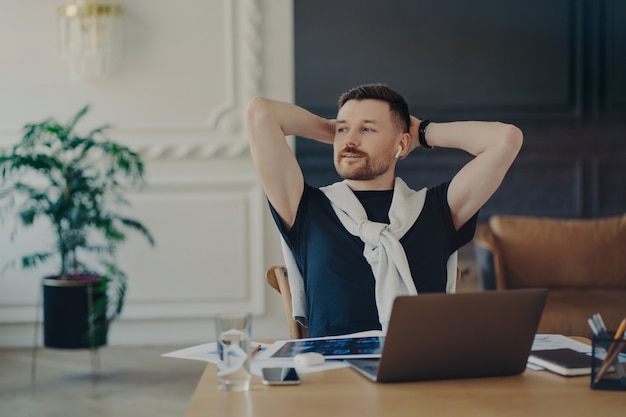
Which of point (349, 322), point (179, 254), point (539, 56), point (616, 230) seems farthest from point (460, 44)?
point (349, 322)

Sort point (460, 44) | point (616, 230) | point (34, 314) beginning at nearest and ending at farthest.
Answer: point (616, 230)
point (34, 314)
point (460, 44)

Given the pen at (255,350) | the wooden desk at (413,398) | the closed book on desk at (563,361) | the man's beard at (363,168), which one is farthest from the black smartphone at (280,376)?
the man's beard at (363,168)

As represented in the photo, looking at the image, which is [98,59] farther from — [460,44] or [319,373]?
[319,373]

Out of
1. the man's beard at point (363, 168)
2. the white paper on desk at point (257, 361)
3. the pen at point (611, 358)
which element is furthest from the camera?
the man's beard at point (363, 168)

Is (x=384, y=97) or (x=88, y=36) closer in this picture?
(x=384, y=97)

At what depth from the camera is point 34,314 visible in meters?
4.63

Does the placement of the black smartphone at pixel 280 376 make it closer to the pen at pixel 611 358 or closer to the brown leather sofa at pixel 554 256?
the pen at pixel 611 358

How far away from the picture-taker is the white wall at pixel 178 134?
462 cm

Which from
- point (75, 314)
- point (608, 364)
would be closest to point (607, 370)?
point (608, 364)

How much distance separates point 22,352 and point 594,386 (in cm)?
373

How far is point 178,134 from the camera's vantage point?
469 cm

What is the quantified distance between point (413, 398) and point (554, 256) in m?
3.08

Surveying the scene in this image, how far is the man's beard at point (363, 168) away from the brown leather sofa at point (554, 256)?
2.01 metres

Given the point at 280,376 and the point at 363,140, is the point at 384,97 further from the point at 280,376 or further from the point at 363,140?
the point at 280,376
